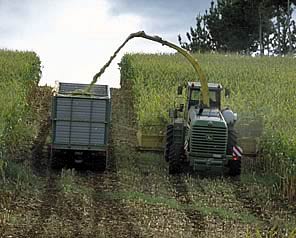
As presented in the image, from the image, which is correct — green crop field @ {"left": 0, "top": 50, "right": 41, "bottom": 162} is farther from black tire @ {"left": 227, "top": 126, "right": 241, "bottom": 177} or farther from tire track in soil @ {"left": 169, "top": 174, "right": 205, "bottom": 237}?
black tire @ {"left": 227, "top": 126, "right": 241, "bottom": 177}

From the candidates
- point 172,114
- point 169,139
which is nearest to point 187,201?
point 169,139

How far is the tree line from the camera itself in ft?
190

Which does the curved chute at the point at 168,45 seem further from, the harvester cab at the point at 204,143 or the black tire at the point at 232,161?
the black tire at the point at 232,161

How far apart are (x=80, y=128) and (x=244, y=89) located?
37.3ft

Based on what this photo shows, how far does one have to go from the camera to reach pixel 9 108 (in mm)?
18547

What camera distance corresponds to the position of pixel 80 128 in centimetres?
1706

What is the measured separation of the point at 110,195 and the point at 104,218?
200 cm

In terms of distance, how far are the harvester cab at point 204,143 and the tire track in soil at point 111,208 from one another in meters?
1.33

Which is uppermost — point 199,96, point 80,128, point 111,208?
point 199,96

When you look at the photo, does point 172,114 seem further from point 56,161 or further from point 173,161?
point 56,161

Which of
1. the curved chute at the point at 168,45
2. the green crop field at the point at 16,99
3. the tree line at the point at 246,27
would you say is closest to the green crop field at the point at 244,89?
the curved chute at the point at 168,45

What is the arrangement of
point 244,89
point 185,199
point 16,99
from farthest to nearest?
point 244,89 < point 16,99 < point 185,199

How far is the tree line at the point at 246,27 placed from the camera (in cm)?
5797

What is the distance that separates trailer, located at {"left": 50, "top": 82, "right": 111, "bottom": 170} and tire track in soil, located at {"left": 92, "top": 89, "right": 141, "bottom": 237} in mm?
587
